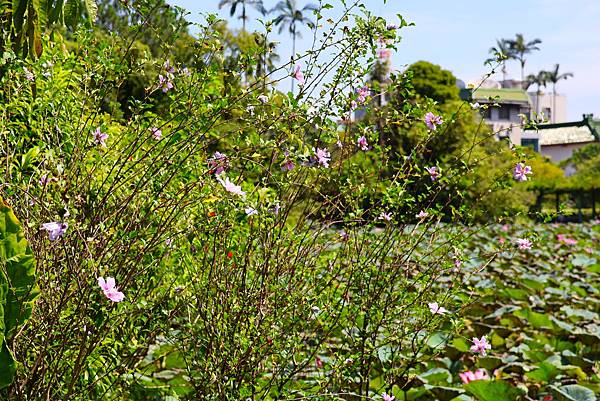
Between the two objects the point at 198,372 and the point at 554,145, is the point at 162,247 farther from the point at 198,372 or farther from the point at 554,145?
the point at 554,145

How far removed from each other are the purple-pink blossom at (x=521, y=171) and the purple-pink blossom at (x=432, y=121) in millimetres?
373

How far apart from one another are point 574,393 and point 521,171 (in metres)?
1.17

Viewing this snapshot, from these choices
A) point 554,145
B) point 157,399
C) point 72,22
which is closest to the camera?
point 72,22

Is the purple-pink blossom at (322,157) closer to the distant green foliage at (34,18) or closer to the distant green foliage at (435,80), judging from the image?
the distant green foliage at (34,18)

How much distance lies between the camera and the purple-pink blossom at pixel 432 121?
293cm

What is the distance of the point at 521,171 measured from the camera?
124 inches

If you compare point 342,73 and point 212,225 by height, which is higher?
point 342,73

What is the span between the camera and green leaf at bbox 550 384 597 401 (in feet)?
12.0

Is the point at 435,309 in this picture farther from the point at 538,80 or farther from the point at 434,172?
the point at 538,80

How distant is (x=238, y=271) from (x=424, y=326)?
0.69m

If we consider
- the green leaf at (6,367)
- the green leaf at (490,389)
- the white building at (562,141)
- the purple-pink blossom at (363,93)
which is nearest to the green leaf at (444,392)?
the green leaf at (490,389)

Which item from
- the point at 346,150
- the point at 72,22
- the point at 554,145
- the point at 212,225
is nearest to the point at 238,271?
the point at 212,225

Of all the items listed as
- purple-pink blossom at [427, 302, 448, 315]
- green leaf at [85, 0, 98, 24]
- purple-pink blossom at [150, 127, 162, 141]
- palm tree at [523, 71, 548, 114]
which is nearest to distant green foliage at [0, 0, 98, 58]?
green leaf at [85, 0, 98, 24]

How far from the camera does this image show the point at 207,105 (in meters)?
2.50
